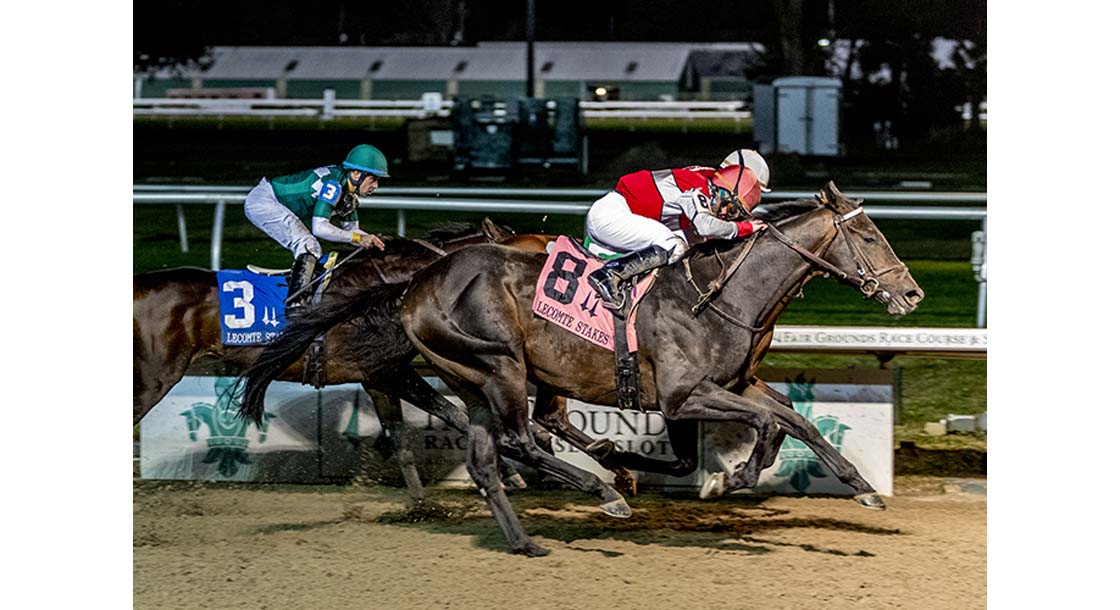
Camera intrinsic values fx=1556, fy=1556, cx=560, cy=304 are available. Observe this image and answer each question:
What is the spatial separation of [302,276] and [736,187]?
1.80m

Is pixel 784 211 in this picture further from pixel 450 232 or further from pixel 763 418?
pixel 450 232

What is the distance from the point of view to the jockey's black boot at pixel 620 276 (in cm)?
568

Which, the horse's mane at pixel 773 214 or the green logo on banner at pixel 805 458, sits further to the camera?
the green logo on banner at pixel 805 458

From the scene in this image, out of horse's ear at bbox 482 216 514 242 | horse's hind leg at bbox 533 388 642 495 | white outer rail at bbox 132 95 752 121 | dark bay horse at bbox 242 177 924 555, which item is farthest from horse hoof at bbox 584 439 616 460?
white outer rail at bbox 132 95 752 121

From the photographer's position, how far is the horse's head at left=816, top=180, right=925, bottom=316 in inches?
222

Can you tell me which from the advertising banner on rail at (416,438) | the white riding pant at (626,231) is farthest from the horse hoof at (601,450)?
the white riding pant at (626,231)

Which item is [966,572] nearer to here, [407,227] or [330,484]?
[330,484]

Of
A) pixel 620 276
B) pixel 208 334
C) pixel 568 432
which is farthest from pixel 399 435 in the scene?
pixel 620 276

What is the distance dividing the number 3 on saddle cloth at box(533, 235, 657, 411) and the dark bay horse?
1.5 inches

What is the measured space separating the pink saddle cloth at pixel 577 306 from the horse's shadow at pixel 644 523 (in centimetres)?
79

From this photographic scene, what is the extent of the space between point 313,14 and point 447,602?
1723 inches

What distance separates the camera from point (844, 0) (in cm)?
2664

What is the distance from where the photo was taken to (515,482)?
6.72 m

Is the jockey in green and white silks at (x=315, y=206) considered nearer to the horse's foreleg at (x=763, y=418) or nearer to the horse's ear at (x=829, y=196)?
the horse's foreleg at (x=763, y=418)
